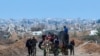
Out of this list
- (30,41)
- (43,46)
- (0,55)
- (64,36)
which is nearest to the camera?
(64,36)

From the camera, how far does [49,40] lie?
27750mm

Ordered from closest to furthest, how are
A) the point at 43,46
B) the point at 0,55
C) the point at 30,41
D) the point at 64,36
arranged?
the point at 64,36, the point at 43,46, the point at 30,41, the point at 0,55

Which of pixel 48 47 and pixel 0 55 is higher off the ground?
pixel 48 47

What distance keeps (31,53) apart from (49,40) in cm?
345

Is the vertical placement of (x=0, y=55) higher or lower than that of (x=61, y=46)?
lower

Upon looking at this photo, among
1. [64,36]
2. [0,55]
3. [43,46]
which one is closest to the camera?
[64,36]

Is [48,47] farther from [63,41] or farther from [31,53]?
[31,53]

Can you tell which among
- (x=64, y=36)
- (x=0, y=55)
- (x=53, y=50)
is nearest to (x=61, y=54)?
(x=53, y=50)

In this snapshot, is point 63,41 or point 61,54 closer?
point 63,41

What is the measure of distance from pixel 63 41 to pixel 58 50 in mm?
1577

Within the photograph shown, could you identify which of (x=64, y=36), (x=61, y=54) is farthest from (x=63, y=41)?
(x=61, y=54)

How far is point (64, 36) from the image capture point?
26188 mm

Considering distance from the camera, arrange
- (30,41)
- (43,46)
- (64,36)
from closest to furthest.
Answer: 1. (64,36)
2. (43,46)
3. (30,41)

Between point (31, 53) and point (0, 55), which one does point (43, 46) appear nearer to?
point (31, 53)
